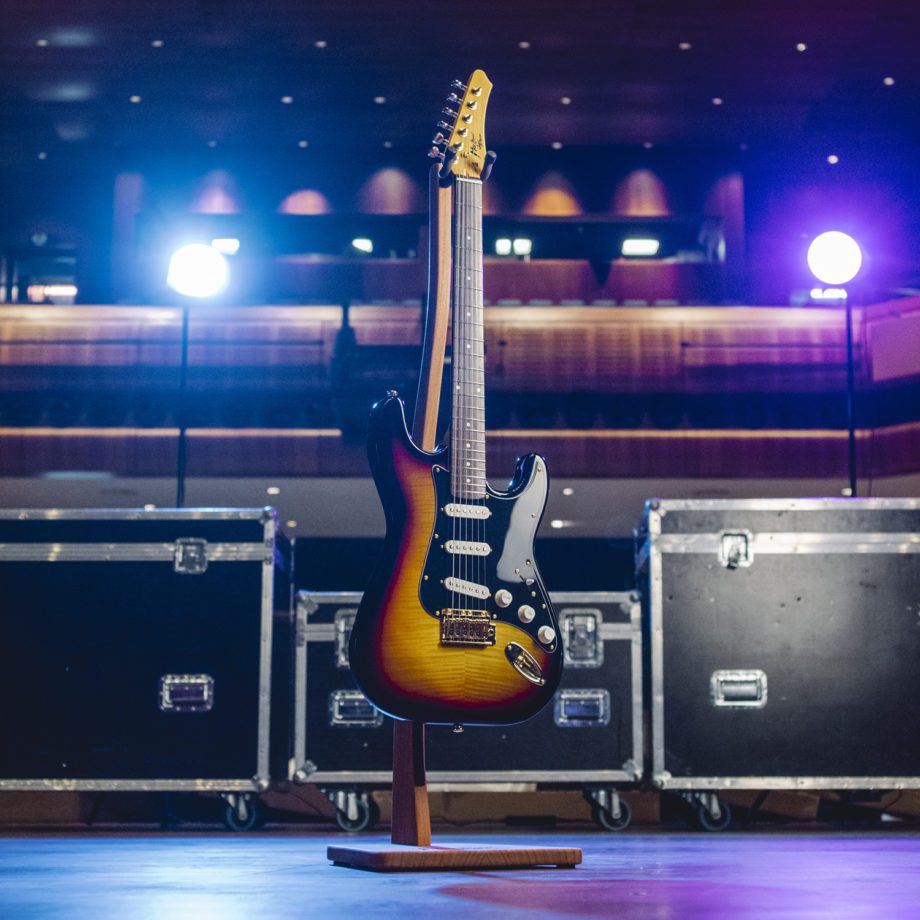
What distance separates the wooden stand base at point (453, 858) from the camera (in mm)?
2279

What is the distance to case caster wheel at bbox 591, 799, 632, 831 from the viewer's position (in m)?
4.17

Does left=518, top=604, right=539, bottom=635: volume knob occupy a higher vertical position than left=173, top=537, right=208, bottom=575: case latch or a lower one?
lower

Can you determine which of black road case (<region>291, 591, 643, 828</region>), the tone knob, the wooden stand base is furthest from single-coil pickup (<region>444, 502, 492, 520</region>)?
black road case (<region>291, 591, 643, 828</region>)

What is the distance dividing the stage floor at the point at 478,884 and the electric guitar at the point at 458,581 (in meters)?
0.36

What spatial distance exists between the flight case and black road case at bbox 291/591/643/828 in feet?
0.69

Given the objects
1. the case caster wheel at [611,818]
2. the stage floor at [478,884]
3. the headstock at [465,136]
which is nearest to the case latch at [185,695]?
the stage floor at [478,884]

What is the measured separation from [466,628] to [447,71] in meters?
6.83

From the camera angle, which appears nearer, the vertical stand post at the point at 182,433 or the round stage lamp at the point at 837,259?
the vertical stand post at the point at 182,433

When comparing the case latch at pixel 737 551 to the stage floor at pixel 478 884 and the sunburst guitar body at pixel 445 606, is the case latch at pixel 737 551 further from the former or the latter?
the sunburst guitar body at pixel 445 606

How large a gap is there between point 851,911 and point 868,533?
2.65 meters

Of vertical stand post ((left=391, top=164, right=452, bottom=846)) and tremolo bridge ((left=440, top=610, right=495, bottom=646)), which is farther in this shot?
vertical stand post ((left=391, top=164, right=452, bottom=846))

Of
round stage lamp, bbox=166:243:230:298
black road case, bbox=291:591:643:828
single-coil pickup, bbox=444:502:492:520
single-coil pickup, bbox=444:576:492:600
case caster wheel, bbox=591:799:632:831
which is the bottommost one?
case caster wheel, bbox=591:799:632:831

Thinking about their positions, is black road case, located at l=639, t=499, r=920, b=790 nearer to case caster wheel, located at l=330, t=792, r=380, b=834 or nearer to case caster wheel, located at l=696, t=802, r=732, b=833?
case caster wheel, located at l=696, t=802, r=732, b=833

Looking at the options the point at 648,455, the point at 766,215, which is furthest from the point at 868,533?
the point at 766,215
